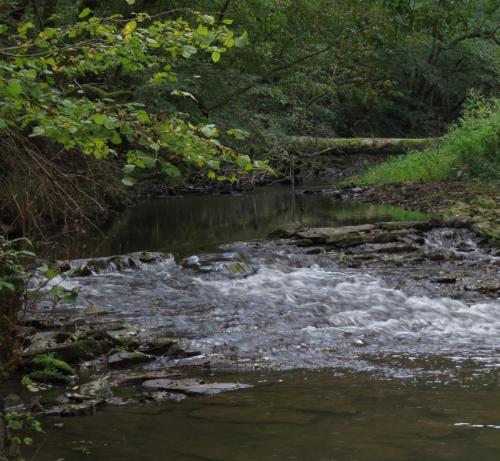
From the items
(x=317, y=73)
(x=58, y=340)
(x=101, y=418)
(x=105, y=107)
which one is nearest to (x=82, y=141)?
(x=105, y=107)

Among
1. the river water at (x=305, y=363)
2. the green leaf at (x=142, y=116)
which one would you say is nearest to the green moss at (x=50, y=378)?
the river water at (x=305, y=363)

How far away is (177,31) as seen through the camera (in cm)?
394

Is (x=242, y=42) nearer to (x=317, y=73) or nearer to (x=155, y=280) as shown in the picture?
(x=155, y=280)

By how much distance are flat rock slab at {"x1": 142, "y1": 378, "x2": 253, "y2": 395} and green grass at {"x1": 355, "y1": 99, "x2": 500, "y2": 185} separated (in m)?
13.8

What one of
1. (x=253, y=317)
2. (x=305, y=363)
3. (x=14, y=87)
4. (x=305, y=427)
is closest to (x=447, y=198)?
(x=253, y=317)

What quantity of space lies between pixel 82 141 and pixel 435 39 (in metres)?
34.8

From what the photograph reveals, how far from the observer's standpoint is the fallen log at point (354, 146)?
86.7ft

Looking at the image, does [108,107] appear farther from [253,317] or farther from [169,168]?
[253,317]

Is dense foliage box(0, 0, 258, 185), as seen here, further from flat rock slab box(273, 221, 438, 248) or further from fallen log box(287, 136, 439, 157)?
fallen log box(287, 136, 439, 157)

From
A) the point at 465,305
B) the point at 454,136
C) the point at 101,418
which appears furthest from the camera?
the point at 454,136

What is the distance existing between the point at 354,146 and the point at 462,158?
9141 mm

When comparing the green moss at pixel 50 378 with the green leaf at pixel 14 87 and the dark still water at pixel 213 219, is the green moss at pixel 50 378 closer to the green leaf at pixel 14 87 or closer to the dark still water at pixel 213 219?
the green leaf at pixel 14 87

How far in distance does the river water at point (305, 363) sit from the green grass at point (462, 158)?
658cm

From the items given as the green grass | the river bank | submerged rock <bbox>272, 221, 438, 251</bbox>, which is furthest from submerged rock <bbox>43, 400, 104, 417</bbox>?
the green grass
